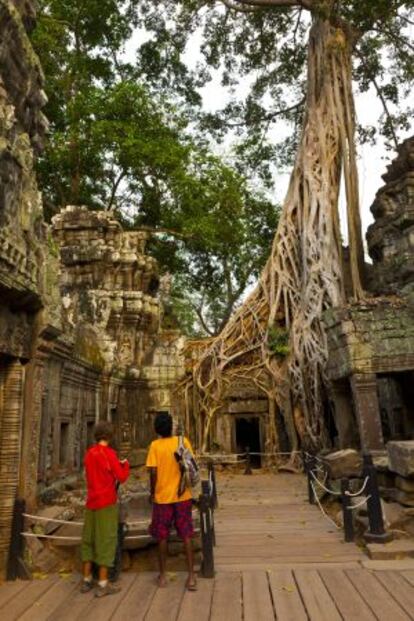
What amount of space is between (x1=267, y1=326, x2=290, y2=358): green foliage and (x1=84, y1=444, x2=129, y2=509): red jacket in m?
8.16

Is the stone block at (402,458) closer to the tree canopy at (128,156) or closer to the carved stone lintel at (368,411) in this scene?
the carved stone lintel at (368,411)

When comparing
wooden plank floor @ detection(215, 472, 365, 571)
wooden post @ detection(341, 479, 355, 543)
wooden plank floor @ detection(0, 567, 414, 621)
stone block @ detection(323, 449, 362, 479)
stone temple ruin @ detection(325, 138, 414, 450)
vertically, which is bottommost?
wooden plank floor @ detection(0, 567, 414, 621)

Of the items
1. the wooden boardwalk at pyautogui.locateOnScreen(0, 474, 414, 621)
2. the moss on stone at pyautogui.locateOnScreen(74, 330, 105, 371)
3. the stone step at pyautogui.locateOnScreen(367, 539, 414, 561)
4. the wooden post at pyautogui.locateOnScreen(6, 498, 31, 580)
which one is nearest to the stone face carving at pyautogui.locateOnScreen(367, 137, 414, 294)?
the moss on stone at pyautogui.locateOnScreen(74, 330, 105, 371)

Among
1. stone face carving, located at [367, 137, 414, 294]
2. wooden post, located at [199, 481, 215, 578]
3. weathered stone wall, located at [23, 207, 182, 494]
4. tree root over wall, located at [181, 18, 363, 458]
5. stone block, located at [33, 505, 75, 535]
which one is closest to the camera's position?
wooden post, located at [199, 481, 215, 578]

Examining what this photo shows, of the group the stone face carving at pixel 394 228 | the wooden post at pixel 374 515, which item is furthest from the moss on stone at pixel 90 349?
the stone face carving at pixel 394 228

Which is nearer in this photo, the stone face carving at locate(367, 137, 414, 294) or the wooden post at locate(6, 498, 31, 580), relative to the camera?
the wooden post at locate(6, 498, 31, 580)

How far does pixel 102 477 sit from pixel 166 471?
1.51ft

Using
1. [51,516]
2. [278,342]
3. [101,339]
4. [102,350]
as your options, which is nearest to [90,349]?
[102,350]

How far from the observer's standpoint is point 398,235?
1222cm

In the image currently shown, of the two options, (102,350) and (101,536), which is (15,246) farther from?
(102,350)

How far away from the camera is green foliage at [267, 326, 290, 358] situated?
440 inches

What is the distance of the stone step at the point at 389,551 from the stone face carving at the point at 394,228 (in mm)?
8186

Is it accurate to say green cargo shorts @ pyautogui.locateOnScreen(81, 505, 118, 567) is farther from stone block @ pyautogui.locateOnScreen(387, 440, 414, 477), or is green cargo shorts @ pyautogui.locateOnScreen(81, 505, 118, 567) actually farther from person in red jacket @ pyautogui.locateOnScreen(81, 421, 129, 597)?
stone block @ pyautogui.locateOnScreen(387, 440, 414, 477)

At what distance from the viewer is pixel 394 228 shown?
12.3 metres
